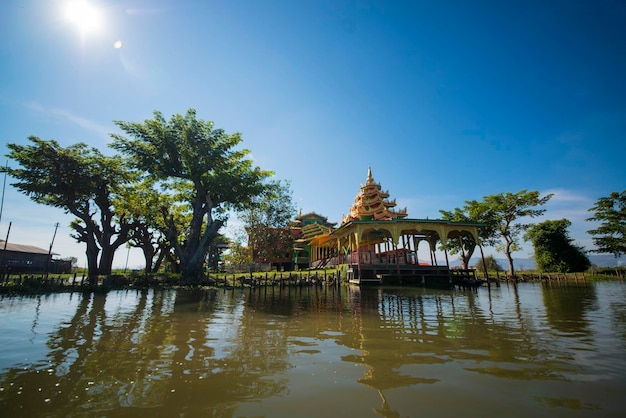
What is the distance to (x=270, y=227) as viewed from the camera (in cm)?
3634

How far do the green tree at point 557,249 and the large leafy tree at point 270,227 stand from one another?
3144 cm

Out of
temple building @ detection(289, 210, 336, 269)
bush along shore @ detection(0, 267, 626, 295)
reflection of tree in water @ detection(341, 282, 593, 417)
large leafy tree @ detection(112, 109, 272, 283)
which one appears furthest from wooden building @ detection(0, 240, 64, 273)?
reflection of tree in water @ detection(341, 282, 593, 417)

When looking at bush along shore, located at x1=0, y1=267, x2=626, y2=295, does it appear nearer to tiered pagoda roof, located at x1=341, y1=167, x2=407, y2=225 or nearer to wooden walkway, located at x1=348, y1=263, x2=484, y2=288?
wooden walkway, located at x1=348, y1=263, x2=484, y2=288

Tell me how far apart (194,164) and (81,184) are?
36.9ft

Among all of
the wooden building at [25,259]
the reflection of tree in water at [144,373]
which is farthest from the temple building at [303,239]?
Answer: the reflection of tree in water at [144,373]

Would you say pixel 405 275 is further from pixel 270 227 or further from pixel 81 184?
pixel 81 184

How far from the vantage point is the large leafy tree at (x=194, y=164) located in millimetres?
23969

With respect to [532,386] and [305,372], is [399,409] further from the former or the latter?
[532,386]

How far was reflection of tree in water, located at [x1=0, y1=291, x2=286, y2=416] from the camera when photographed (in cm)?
338

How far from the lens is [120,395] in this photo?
3.61 meters

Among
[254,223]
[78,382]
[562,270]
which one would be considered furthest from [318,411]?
[562,270]

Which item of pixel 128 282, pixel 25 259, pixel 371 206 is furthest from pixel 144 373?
pixel 25 259

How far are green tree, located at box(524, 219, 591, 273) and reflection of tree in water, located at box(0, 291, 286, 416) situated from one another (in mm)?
42534

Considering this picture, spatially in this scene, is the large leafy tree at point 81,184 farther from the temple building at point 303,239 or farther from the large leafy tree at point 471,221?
the large leafy tree at point 471,221
